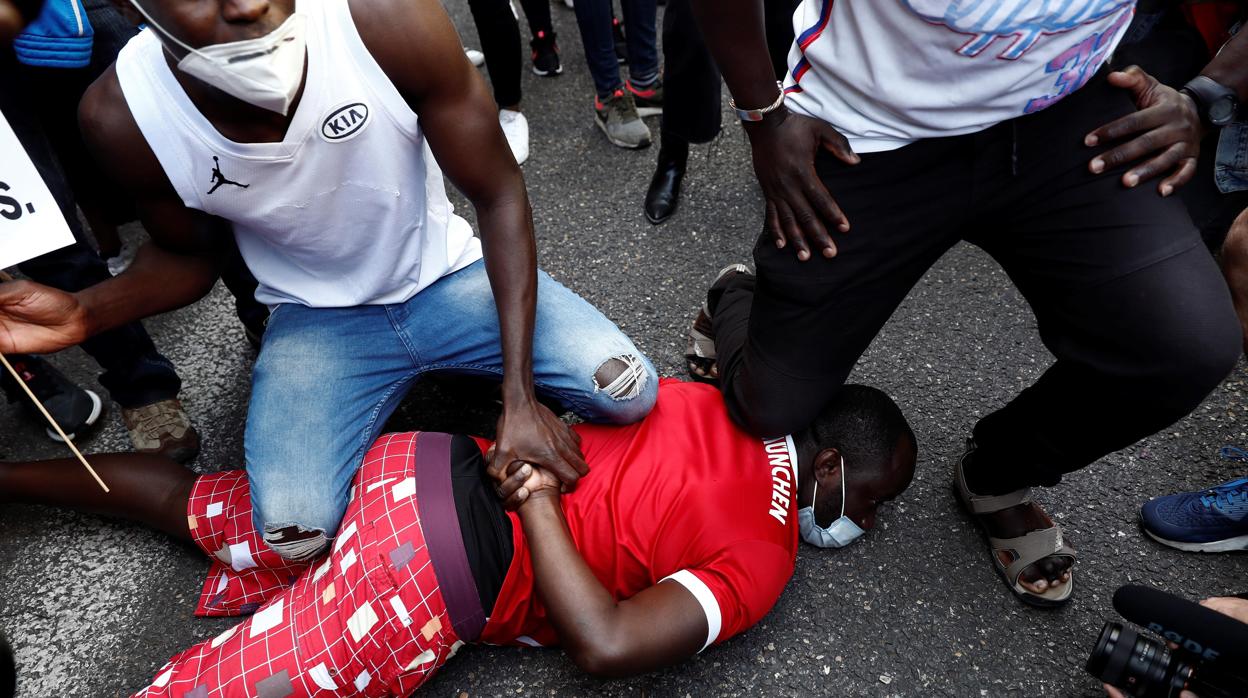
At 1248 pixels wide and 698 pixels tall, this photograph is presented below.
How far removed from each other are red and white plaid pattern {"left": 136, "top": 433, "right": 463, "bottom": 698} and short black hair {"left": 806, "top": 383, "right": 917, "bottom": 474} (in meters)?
0.85

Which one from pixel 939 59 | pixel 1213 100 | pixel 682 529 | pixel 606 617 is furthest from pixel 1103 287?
pixel 606 617

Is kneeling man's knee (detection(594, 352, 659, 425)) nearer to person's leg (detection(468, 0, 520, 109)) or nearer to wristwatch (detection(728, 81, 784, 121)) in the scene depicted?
wristwatch (detection(728, 81, 784, 121))

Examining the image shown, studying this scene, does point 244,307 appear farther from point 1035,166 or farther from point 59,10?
point 1035,166

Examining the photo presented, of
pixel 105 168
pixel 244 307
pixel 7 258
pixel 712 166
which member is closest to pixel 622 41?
pixel 712 166

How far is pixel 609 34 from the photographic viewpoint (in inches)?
111

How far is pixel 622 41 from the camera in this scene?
11.2 feet

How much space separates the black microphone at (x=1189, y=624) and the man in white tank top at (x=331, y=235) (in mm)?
931

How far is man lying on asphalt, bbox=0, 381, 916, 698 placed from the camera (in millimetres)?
1347

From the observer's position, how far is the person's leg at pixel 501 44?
263 cm

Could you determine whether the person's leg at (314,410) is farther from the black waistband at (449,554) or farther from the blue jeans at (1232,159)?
the blue jeans at (1232,159)

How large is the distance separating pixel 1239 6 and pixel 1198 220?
38cm

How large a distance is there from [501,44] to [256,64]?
1.61 m

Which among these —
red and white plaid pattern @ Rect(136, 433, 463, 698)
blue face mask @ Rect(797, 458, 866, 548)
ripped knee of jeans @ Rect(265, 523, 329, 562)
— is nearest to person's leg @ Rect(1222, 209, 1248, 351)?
blue face mask @ Rect(797, 458, 866, 548)

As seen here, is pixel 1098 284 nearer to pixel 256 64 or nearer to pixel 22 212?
pixel 256 64
